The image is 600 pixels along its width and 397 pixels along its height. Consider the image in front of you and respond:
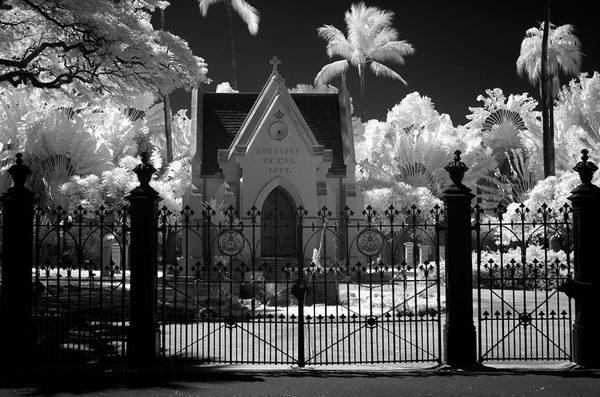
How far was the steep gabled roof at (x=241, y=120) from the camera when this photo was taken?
2961 centimetres

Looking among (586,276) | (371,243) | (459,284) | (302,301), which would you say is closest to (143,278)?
(302,301)

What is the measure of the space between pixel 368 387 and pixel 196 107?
22718mm

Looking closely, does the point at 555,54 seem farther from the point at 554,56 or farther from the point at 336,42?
the point at 336,42

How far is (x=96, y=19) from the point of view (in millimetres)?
17141

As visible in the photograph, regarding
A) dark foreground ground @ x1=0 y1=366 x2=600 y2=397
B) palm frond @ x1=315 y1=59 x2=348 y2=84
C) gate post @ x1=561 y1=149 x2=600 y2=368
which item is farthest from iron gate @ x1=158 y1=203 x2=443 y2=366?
palm frond @ x1=315 y1=59 x2=348 y2=84

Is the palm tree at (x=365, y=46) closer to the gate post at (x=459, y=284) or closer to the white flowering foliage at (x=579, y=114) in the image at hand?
the white flowering foliage at (x=579, y=114)

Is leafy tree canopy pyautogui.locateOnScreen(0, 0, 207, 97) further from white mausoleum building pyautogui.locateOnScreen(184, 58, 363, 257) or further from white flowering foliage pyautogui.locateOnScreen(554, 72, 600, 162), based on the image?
white flowering foliage pyautogui.locateOnScreen(554, 72, 600, 162)

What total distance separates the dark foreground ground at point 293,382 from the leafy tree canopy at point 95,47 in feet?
33.7

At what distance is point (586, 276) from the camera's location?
9.98 meters

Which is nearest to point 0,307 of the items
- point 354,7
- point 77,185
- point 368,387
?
point 368,387

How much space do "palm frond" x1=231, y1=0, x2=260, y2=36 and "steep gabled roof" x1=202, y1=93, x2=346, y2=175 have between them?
1588 centimetres

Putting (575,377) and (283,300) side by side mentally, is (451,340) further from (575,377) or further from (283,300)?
(283,300)

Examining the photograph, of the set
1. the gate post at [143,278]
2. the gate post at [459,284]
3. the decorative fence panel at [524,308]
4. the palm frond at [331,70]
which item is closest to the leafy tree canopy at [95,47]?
the gate post at [143,278]

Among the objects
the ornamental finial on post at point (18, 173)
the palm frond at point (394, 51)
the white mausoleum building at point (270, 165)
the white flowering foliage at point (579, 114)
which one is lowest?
the ornamental finial on post at point (18, 173)
